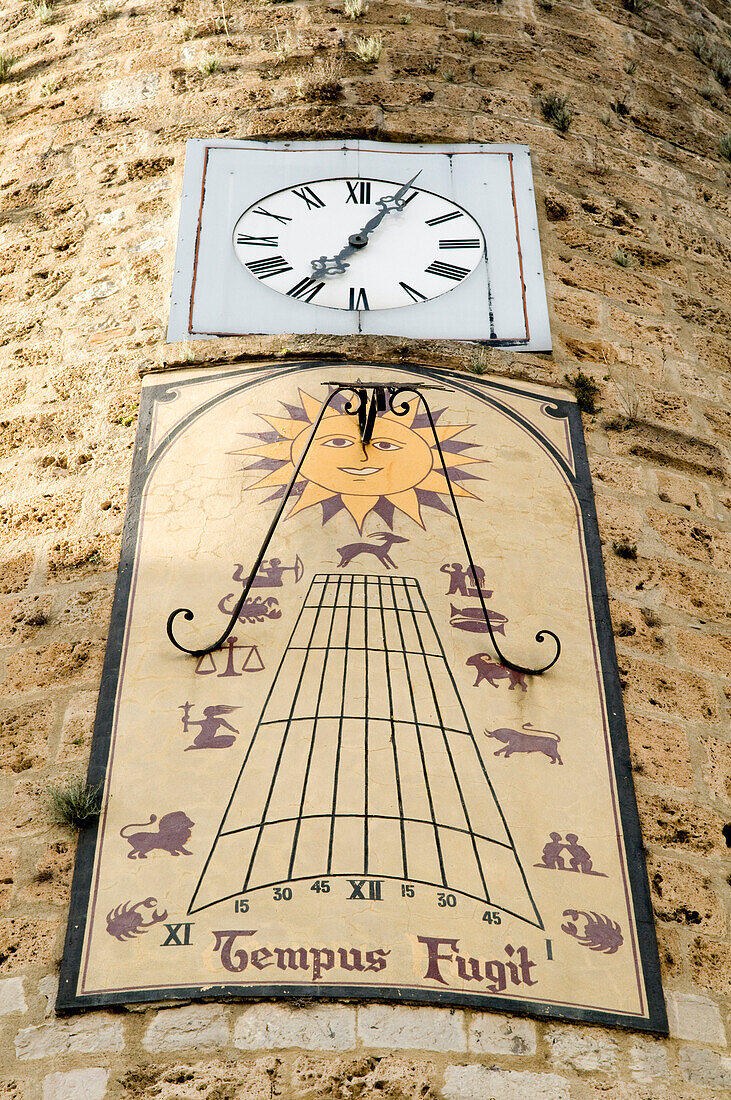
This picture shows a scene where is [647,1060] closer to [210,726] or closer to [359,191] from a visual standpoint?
[210,726]

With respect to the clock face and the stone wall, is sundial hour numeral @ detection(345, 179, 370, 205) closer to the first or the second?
the clock face

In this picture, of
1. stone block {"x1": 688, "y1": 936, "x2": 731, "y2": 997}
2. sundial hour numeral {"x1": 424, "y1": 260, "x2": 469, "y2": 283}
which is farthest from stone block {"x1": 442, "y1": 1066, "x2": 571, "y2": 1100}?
sundial hour numeral {"x1": 424, "y1": 260, "x2": 469, "y2": 283}

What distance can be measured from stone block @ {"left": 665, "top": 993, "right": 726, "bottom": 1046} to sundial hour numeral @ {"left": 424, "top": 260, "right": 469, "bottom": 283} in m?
2.89

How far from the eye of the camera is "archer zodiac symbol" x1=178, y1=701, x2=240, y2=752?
4031mm

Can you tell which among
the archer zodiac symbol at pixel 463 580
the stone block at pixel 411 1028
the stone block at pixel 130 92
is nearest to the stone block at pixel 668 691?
the archer zodiac symbol at pixel 463 580

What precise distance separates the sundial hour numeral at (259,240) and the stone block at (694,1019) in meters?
3.27

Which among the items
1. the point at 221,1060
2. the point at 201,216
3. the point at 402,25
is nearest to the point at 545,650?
the point at 221,1060

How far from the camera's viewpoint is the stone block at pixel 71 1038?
352 centimetres

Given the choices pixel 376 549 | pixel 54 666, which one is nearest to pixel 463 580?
pixel 376 549

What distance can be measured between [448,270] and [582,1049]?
306cm

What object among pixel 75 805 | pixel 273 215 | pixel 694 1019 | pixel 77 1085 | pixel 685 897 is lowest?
pixel 77 1085

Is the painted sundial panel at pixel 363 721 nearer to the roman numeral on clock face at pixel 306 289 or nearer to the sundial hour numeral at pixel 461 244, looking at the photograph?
the roman numeral on clock face at pixel 306 289

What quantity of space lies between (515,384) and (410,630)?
1233 millimetres

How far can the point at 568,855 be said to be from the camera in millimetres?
3873
